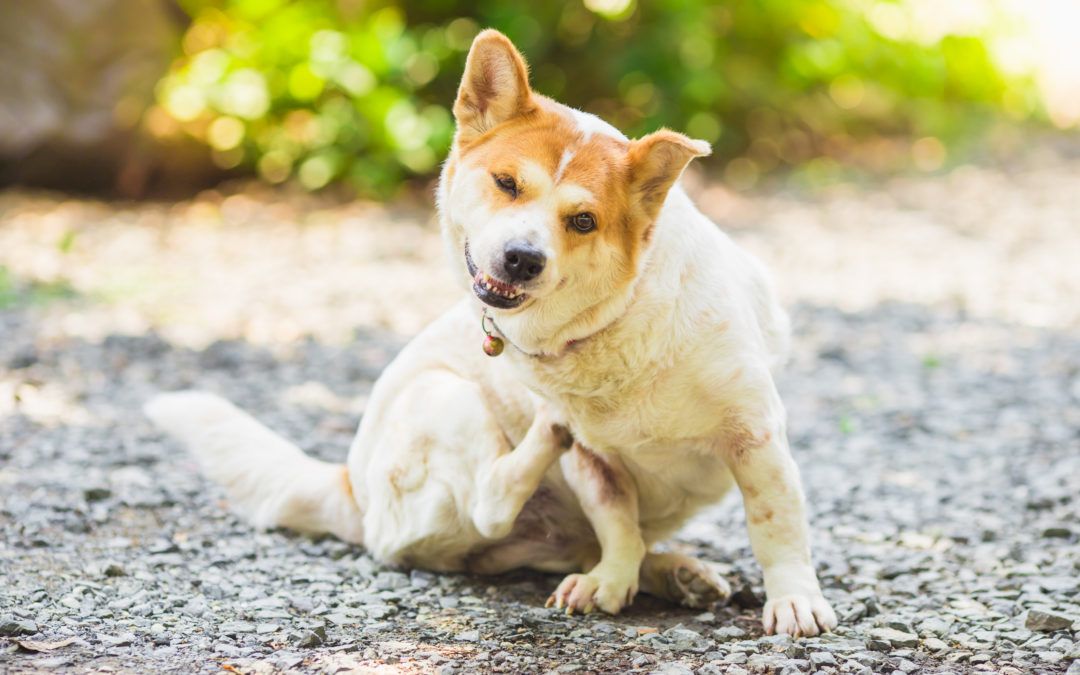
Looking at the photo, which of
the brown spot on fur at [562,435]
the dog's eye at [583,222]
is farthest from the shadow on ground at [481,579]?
the dog's eye at [583,222]

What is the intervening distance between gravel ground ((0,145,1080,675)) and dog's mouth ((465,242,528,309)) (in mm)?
847

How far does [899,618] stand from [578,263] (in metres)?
1.30

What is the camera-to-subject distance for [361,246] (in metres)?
8.27

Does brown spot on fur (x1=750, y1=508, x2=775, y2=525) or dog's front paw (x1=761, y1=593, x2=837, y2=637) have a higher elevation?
brown spot on fur (x1=750, y1=508, x2=775, y2=525)

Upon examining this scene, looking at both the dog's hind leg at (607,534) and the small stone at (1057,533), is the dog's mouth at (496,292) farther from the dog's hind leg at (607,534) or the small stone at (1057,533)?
the small stone at (1057,533)

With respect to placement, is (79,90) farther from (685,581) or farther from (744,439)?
(744,439)

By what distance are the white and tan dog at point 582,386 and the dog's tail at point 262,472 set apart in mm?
202

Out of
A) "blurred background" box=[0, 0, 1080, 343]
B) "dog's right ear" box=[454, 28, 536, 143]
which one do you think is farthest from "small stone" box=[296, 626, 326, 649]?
"blurred background" box=[0, 0, 1080, 343]

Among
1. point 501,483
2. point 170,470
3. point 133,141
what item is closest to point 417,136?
point 133,141

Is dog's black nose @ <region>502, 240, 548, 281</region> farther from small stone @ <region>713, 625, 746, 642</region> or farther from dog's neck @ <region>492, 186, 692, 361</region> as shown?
small stone @ <region>713, 625, 746, 642</region>

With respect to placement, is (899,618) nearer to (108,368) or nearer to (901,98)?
(108,368)

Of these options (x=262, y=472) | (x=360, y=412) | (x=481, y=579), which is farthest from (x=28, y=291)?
(x=481, y=579)

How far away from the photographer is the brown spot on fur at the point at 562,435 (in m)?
3.21

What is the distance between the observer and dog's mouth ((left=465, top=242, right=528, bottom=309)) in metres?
2.88
